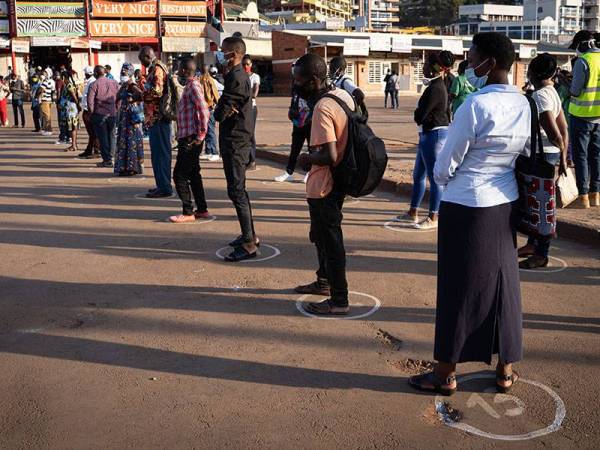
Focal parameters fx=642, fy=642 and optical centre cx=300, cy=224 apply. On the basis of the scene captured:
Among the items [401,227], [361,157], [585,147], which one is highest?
[361,157]

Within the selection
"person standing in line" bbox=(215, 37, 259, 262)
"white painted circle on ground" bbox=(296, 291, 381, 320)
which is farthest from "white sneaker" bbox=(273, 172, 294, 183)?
"white painted circle on ground" bbox=(296, 291, 381, 320)

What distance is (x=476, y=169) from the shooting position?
3.39m

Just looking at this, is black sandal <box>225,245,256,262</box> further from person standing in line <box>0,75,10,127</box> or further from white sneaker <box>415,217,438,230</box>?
person standing in line <box>0,75,10,127</box>

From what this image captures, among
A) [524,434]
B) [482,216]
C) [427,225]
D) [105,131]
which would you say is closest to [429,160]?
[427,225]

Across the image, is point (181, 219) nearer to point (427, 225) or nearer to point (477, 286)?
point (427, 225)

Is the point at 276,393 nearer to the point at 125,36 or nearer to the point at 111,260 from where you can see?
the point at 111,260

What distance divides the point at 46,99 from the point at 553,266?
53.9 feet

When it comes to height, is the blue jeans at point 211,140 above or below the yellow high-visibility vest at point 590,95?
below

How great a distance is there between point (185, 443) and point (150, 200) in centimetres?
650

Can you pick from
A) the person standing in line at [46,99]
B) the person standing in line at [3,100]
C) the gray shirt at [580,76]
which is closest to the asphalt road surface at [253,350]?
the gray shirt at [580,76]

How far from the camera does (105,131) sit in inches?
494

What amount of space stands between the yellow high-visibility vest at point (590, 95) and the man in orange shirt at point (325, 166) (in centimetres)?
399

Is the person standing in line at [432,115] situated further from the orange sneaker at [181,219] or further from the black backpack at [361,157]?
the orange sneaker at [181,219]

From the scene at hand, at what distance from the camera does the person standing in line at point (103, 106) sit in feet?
39.9
